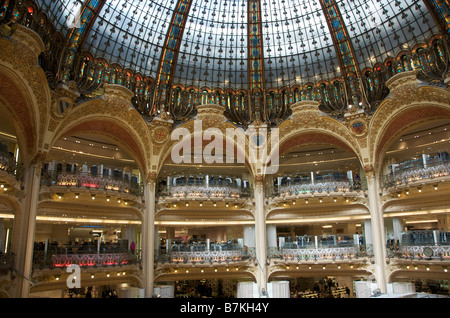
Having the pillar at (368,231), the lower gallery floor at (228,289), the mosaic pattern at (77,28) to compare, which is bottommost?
the lower gallery floor at (228,289)

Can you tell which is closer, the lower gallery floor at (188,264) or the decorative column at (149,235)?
the lower gallery floor at (188,264)

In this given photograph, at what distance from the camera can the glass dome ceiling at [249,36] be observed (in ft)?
84.7

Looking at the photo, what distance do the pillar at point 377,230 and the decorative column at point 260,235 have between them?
27.5 ft

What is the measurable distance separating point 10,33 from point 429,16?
2553cm

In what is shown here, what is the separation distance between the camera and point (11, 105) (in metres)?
21.0

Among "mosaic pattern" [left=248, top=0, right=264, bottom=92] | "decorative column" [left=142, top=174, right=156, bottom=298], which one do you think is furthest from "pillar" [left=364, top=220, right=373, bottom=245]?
"decorative column" [left=142, top=174, right=156, bottom=298]

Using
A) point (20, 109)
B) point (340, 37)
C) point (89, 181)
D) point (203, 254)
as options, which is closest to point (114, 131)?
point (89, 181)

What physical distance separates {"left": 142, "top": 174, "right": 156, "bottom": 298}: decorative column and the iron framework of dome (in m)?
6.05

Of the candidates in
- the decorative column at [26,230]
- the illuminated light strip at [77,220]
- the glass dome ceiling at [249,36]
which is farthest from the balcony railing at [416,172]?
the decorative column at [26,230]

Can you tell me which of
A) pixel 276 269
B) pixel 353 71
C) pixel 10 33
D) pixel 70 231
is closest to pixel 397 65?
pixel 353 71

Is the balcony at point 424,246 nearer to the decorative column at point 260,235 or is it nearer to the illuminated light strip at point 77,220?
the decorative column at point 260,235

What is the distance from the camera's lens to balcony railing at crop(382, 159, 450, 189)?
24141 millimetres

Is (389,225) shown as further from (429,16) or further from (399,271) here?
(429,16)

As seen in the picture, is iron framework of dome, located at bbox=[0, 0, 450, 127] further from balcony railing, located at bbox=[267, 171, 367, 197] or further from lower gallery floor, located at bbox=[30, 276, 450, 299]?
lower gallery floor, located at bbox=[30, 276, 450, 299]
